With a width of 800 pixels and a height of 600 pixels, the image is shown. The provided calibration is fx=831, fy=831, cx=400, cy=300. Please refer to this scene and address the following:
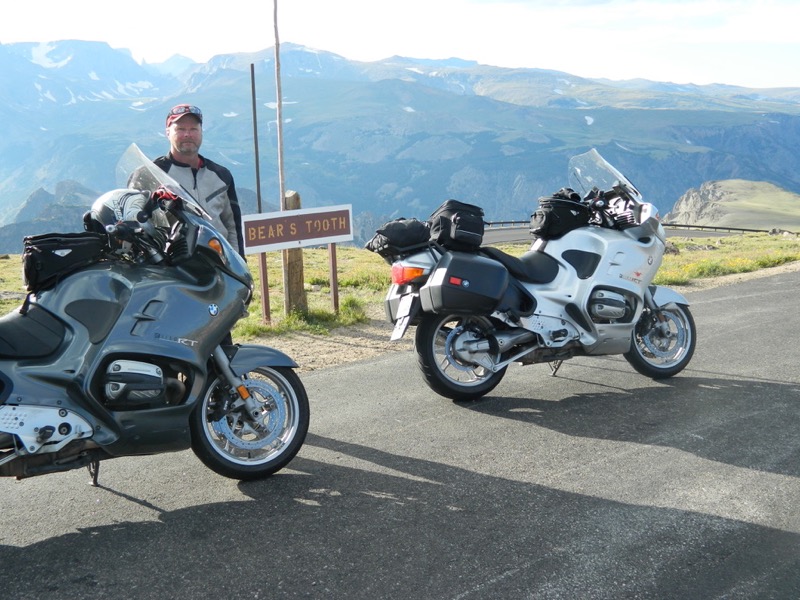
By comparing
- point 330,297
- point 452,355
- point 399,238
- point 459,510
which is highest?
point 399,238

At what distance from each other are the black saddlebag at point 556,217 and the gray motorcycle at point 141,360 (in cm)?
286

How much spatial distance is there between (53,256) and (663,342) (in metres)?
5.03

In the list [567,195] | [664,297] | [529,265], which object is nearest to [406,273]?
[529,265]

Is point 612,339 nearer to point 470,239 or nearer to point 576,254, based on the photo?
point 576,254

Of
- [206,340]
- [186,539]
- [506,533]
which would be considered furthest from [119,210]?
[506,533]

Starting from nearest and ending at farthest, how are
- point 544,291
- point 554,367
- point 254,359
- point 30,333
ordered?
1. point 30,333
2. point 254,359
3. point 544,291
4. point 554,367

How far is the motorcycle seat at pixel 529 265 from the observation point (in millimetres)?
6516

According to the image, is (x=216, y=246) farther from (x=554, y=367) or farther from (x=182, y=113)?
(x=554, y=367)

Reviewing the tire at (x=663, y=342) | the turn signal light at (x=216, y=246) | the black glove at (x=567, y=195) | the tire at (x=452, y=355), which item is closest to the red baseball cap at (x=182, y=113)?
the turn signal light at (x=216, y=246)

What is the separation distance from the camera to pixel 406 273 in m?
6.18

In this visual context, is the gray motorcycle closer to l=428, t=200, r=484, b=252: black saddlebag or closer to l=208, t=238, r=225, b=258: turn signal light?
l=208, t=238, r=225, b=258: turn signal light

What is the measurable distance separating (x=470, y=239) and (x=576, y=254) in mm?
995

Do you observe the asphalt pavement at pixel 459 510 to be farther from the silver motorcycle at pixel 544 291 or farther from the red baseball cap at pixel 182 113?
the red baseball cap at pixel 182 113

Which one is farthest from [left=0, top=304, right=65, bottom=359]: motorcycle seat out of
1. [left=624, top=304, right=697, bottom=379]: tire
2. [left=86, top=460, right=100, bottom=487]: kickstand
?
[left=624, top=304, right=697, bottom=379]: tire
